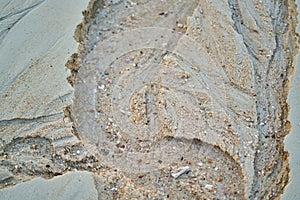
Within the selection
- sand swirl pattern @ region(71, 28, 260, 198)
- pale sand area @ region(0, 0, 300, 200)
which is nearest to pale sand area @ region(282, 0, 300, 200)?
pale sand area @ region(0, 0, 300, 200)

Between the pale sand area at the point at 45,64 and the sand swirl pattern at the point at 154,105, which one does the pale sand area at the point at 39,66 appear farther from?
the sand swirl pattern at the point at 154,105

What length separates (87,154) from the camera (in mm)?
2998

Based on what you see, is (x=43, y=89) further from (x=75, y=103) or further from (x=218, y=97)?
(x=218, y=97)

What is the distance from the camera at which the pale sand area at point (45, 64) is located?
2.84 metres

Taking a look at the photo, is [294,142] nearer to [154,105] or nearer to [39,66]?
[154,105]

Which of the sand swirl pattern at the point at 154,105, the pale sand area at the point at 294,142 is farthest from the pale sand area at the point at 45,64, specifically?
the sand swirl pattern at the point at 154,105

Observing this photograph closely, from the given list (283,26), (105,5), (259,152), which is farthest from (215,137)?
(105,5)

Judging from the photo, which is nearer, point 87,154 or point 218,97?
point 87,154

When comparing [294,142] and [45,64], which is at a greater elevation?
[45,64]

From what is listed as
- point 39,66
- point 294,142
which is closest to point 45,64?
point 39,66

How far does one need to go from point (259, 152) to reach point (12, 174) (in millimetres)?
1527

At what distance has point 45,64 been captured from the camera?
3285 millimetres

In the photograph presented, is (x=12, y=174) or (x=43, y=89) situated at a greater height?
(x=43, y=89)

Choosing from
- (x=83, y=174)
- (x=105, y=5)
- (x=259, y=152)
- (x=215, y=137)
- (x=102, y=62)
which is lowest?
(x=259, y=152)
